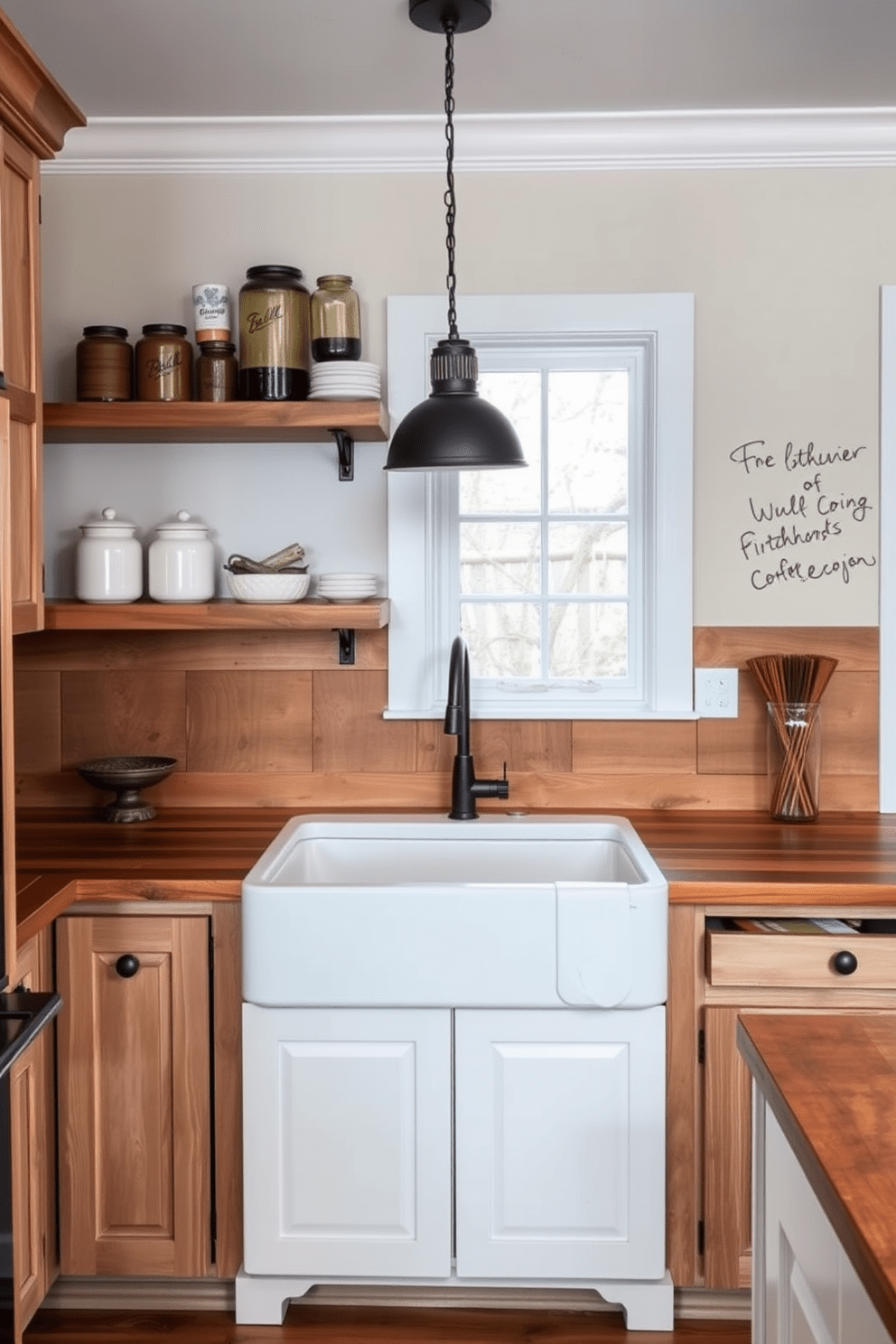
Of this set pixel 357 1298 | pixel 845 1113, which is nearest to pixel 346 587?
pixel 357 1298

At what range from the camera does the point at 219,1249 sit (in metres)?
2.38

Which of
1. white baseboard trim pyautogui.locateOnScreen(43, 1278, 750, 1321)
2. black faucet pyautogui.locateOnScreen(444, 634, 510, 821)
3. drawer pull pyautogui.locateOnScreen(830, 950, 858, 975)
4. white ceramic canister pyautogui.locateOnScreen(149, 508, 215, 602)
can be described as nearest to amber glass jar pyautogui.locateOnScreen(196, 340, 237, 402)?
white ceramic canister pyautogui.locateOnScreen(149, 508, 215, 602)

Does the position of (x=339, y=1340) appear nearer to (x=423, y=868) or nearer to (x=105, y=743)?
(x=423, y=868)

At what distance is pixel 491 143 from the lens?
2867 mm

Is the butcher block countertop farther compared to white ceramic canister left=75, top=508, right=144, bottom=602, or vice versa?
white ceramic canister left=75, top=508, right=144, bottom=602

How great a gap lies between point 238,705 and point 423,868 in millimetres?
589

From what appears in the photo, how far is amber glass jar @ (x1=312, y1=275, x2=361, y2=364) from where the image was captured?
273 cm

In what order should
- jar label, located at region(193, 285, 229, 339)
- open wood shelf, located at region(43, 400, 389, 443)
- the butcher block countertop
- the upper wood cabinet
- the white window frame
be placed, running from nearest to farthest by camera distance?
the upper wood cabinet
the butcher block countertop
open wood shelf, located at region(43, 400, 389, 443)
jar label, located at region(193, 285, 229, 339)
the white window frame

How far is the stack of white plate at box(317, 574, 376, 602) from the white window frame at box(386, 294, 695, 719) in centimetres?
18

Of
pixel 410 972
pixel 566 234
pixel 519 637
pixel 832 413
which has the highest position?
pixel 566 234

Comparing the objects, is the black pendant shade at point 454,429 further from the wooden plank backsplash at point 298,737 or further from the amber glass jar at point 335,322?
the wooden plank backsplash at point 298,737

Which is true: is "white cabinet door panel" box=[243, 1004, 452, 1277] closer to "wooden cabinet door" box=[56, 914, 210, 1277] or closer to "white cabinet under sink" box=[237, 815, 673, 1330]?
"white cabinet under sink" box=[237, 815, 673, 1330]

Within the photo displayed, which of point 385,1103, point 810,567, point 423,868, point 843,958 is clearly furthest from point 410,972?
point 810,567

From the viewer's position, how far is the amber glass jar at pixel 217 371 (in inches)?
109
